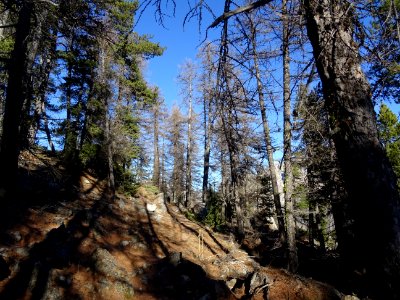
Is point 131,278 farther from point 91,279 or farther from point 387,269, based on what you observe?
point 387,269

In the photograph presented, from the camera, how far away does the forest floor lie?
275 inches

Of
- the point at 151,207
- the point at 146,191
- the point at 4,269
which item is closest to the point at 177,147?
the point at 146,191

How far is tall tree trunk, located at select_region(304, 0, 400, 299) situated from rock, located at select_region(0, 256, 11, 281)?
6886 mm

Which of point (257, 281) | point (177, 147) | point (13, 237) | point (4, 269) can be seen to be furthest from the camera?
point (177, 147)

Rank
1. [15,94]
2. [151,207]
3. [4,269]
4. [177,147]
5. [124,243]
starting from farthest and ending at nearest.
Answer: [177,147], [151,207], [124,243], [15,94], [4,269]

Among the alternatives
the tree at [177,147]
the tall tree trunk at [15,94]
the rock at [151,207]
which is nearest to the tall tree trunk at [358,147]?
the tall tree trunk at [15,94]

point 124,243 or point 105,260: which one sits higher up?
point 124,243

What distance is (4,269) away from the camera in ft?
21.9

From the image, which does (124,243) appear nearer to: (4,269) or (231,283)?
(231,283)

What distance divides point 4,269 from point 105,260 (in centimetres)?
213

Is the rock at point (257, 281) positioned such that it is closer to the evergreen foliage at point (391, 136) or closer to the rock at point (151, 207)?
the rock at point (151, 207)

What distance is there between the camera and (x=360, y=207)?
2.38m

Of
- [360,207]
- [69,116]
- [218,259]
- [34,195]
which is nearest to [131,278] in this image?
[218,259]

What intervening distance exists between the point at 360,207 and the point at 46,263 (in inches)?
282
